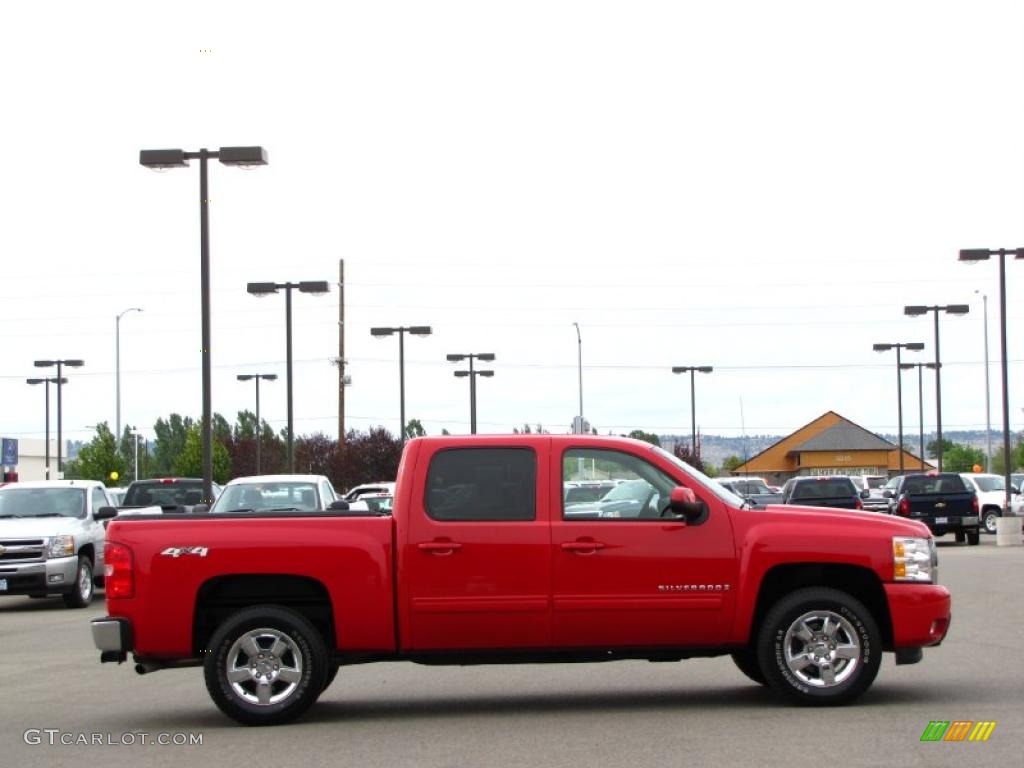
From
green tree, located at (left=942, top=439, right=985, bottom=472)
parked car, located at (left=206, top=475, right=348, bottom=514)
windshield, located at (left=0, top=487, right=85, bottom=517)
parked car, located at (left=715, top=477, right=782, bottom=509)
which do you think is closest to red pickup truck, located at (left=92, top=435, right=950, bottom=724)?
parked car, located at (left=206, top=475, right=348, bottom=514)

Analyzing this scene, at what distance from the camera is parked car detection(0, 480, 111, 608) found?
2270 centimetres

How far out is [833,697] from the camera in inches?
429

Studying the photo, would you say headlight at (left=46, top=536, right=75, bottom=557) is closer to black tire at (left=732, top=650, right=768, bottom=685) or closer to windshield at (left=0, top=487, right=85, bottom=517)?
windshield at (left=0, top=487, right=85, bottom=517)

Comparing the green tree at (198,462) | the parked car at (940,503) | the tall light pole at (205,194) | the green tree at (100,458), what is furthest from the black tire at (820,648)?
the green tree at (198,462)

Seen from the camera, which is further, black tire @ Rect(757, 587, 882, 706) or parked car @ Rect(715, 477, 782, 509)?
parked car @ Rect(715, 477, 782, 509)

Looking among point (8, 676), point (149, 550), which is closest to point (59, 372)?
point (8, 676)

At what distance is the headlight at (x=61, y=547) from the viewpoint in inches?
899

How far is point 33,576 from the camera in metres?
22.7

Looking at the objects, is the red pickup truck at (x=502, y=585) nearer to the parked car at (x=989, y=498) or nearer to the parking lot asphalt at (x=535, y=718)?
the parking lot asphalt at (x=535, y=718)

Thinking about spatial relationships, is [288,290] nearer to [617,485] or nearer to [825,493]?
[825,493]

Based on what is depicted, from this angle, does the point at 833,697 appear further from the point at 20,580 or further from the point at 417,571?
the point at 20,580

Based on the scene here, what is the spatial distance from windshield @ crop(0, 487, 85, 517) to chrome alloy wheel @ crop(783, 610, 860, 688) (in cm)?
1588

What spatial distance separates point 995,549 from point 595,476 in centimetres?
2773

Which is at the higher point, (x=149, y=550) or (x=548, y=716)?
(x=149, y=550)
